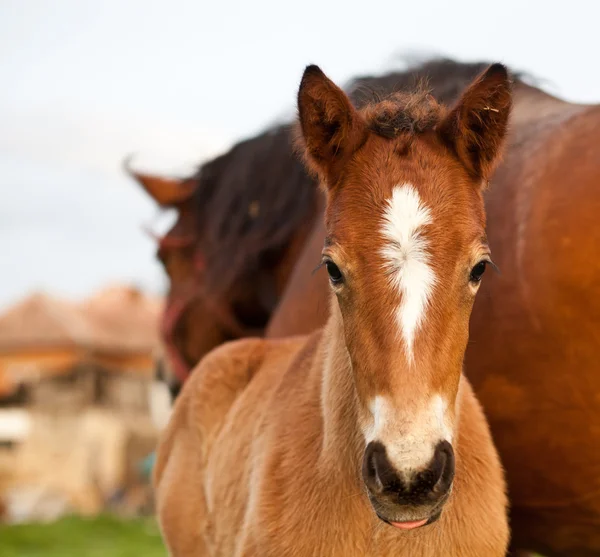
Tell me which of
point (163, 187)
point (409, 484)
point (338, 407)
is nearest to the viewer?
point (409, 484)

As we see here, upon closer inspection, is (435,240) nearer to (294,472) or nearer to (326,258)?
(326,258)

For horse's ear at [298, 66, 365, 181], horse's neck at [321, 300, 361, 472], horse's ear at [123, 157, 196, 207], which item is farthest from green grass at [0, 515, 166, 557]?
horse's ear at [298, 66, 365, 181]

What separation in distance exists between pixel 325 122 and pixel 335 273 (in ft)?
1.63

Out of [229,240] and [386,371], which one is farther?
[229,240]

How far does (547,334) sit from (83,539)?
6.43 metres

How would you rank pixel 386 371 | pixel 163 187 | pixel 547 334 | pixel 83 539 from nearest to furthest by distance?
pixel 386 371, pixel 547 334, pixel 163 187, pixel 83 539

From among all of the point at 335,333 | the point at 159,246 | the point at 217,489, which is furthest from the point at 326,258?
the point at 159,246

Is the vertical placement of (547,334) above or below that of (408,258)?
below

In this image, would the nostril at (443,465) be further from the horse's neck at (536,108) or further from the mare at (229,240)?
the mare at (229,240)

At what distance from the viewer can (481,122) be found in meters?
2.54

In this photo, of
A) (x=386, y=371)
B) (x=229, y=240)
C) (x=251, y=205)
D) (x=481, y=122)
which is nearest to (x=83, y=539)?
(x=229, y=240)

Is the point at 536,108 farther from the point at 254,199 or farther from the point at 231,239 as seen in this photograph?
the point at 231,239

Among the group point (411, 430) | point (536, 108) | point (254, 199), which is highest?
point (536, 108)

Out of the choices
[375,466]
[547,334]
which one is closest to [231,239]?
[547,334]
